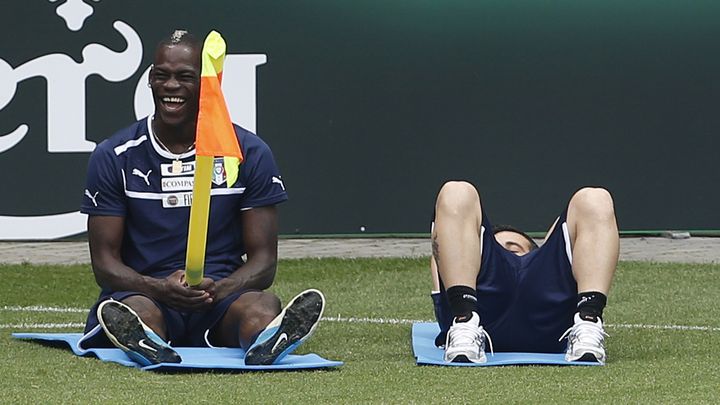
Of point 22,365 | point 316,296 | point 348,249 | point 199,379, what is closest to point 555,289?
point 316,296

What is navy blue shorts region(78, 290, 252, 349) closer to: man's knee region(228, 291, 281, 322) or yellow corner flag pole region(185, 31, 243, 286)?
man's knee region(228, 291, 281, 322)

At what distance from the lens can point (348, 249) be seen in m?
10.3

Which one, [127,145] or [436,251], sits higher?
[127,145]

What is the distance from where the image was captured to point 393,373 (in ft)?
16.4

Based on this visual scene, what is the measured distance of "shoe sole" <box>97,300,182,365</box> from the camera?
16.7ft

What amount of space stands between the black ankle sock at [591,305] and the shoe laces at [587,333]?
0.02 metres

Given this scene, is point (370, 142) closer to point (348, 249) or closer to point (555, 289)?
point (348, 249)

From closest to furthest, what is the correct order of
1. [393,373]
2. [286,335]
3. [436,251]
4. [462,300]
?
[393,373] → [286,335] → [462,300] → [436,251]

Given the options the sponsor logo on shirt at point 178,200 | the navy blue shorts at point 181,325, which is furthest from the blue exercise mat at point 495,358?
the sponsor logo on shirt at point 178,200

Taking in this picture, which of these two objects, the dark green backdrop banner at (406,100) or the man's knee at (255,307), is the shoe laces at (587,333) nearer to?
the man's knee at (255,307)

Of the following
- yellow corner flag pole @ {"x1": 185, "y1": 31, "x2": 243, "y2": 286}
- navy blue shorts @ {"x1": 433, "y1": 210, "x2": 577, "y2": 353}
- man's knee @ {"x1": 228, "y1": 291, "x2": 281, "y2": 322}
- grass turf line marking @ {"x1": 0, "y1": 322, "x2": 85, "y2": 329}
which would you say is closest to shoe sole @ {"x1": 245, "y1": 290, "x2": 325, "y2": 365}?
man's knee @ {"x1": 228, "y1": 291, "x2": 281, "y2": 322}

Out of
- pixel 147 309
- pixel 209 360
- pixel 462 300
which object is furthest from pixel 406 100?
pixel 209 360

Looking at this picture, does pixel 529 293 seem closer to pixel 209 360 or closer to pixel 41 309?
pixel 209 360

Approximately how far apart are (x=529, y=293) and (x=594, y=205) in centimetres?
42
